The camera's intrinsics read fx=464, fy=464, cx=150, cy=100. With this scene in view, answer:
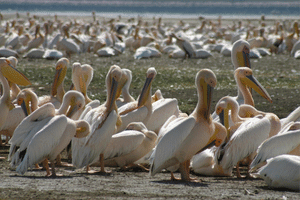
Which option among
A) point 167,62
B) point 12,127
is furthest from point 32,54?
point 12,127

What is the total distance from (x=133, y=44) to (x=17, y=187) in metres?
14.5

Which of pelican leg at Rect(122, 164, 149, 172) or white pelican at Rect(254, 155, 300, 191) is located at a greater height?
white pelican at Rect(254, 155, 300, 191)

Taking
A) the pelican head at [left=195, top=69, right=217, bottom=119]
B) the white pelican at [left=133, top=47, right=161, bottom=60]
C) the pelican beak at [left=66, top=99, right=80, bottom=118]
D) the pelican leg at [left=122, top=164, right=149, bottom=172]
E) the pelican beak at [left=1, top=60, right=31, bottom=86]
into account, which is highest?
the pelican head at [left=195, top=69, right=217, bottom=119]

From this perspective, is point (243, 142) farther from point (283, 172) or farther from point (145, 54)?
point (145, 54)

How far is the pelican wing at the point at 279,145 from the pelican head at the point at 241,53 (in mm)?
2531

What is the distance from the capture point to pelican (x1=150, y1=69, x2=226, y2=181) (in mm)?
4098

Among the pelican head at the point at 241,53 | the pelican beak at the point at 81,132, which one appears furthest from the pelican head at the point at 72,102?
the pelican head at the point at 241,53

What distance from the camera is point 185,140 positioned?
13.7ft

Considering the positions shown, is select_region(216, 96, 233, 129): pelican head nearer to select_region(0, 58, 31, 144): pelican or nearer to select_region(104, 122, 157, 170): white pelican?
select_region(104, 122, 157, 170): white pelican

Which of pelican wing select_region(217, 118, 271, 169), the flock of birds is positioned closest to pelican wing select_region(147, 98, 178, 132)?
the flock of birds

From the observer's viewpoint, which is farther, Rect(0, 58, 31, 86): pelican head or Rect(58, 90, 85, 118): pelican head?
Rect(0, 58, 31, 86): pelican head

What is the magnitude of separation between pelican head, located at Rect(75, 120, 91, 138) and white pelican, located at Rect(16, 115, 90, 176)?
0.19 feet

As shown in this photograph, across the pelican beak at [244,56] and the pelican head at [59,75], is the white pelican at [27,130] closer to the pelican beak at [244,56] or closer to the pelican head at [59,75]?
the pelican head at [59,75]

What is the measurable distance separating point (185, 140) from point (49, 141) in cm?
122
